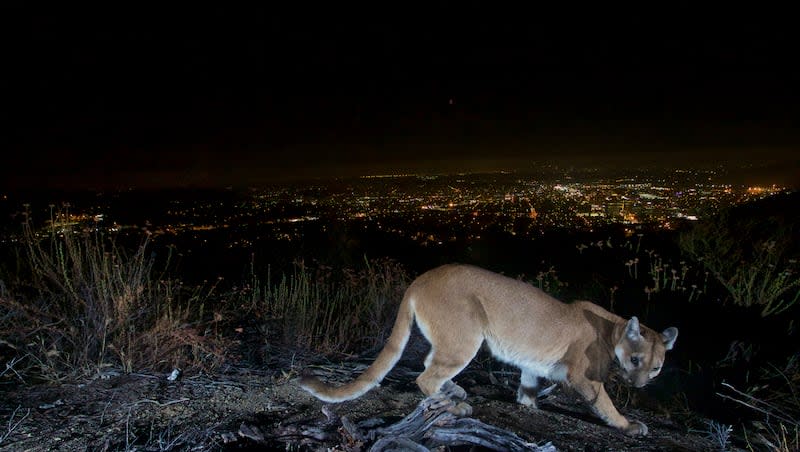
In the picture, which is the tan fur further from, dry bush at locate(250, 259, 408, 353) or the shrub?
the shrub

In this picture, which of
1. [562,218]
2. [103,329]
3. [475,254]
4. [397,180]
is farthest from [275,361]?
[397,180]

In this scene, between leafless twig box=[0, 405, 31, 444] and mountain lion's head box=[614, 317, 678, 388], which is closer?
leafless twig box=[0, 405, 31, 444]

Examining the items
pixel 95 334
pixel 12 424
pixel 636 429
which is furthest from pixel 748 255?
pixel 12 424

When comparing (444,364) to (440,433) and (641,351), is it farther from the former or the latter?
(641,351)

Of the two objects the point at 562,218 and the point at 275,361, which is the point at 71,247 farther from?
the point at 562,218

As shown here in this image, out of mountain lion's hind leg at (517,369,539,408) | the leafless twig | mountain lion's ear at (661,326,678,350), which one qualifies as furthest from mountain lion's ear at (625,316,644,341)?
the leafless twig

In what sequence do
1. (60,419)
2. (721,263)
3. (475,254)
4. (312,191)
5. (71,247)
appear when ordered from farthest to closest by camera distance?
(312,191), (475,254), (721,263), (71,247), (60,419)

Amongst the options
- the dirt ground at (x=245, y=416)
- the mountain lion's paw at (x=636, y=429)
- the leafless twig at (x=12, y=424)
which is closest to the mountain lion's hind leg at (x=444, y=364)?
the dirt ground at (x=245, y=416)
